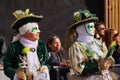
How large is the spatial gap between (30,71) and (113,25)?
4759 millimetres

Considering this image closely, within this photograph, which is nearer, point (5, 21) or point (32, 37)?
point (32, 37)

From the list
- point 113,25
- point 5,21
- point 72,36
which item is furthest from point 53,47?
point 113,25

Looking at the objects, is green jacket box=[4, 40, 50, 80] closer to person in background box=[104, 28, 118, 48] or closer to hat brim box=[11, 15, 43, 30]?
hat brim box=[11, 15, 43, 30]

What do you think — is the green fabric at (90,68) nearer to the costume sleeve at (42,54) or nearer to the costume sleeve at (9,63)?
the costume sleeve at (42,54)

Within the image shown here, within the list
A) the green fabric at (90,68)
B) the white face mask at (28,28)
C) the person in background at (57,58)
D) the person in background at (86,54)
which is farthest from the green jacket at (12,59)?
the person in background at (57,58)

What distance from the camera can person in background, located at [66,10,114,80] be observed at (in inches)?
244

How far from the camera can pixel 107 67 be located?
6.25 metres

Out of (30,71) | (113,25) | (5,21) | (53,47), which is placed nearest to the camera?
(30,71)

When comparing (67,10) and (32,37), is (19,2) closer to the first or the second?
(67,10)

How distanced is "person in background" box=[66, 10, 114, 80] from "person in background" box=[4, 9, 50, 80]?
0.37m

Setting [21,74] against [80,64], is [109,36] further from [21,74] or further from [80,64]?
[21,74]

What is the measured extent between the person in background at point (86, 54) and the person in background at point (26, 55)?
370 millimetres

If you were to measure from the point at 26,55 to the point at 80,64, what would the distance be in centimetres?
63

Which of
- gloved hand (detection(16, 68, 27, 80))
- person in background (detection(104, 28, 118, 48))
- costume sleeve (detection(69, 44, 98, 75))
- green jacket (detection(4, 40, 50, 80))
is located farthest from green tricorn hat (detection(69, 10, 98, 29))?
person in background (detection(104, 28, 118, 48))
